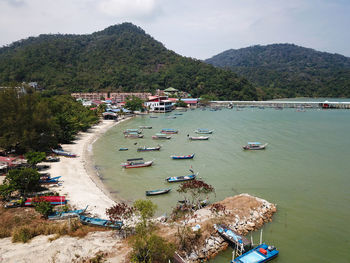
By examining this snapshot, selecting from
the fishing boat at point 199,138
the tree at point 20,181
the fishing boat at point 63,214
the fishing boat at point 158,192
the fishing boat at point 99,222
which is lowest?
the fishing boat at point 158,192

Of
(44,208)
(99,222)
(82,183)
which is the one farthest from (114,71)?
(99,222)

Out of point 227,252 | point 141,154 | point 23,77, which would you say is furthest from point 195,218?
point 23,77

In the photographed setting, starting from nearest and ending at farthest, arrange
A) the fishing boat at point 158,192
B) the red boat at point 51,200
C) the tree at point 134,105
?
the red boat at point 51,200, the fishing boat at point 158,192, the tree at point 134,105

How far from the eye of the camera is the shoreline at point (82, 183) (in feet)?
61.5

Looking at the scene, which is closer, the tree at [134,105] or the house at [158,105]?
the tree at [134,105]

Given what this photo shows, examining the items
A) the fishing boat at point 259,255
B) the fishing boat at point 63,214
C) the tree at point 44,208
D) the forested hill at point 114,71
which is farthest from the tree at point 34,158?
the forested hill at point 114,71

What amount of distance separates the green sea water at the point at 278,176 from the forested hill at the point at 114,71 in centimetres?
7851

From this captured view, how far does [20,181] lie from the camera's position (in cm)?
1897

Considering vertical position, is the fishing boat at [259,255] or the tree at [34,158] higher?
the tree at [34,158]

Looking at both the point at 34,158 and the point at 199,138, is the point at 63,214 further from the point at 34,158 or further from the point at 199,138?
the point at 199,138

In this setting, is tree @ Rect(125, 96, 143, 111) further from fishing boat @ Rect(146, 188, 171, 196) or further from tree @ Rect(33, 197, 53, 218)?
tree @ Rect(33, 197, 53, 218)

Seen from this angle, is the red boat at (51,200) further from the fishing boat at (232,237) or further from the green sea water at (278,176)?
the fishing boat at (232,237)

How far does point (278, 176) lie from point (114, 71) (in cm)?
12295

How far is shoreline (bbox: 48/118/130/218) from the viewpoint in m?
18.8
